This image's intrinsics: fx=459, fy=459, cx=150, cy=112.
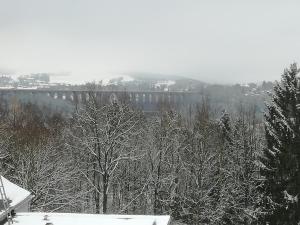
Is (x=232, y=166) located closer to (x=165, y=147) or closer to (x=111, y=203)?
(x=165, y=147)

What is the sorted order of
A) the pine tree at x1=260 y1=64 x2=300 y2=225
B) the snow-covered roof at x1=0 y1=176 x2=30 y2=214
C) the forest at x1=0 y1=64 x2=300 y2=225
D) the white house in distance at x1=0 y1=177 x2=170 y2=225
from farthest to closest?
the forest at x1=0 y1=64 x2=300 y2=225
the pine tree at x1=260 y1=64 x2=300 y2=225
the snow-covered roof at x1=0 y1=176 x2=30 y2=214
the white house in distance at x1=0 y1=177 x2=170 y2=225

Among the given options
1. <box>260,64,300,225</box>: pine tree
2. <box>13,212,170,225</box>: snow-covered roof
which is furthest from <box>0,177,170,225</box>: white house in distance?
<box>260,64,300,225</box>: pine tree

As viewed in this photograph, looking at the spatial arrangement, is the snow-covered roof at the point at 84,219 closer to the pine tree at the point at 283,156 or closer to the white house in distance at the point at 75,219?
the white house in distance at the point at 75,219

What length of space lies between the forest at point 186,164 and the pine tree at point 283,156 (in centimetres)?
4

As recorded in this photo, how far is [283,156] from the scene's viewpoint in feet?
66.0

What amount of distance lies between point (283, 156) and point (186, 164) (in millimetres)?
14870

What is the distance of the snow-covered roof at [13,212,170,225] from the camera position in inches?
677

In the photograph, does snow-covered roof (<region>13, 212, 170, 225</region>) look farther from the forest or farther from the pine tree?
the forest

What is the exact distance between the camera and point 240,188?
31.5 meters

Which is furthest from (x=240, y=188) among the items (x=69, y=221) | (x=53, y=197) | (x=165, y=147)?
(x=69, y=221)

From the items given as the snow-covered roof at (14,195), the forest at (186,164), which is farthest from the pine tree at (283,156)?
the snow-covered roof at (14,195)

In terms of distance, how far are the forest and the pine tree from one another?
42 millimetres

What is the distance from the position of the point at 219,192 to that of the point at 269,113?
44.8 feet

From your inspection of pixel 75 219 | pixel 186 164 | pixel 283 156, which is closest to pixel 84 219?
pixel 75 219
